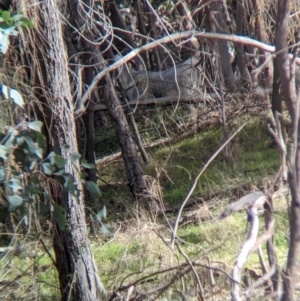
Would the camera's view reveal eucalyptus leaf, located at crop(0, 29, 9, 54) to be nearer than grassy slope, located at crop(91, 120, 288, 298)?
Yes

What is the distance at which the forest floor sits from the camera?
14.9 feet

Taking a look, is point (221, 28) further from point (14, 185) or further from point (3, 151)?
point (3, 151)

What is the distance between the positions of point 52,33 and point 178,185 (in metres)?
4.23

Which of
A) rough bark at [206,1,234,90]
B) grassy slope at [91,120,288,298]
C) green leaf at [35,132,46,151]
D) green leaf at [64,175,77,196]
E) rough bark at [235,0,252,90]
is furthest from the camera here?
rough bark at [235,0,252,90]

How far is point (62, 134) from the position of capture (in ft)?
16.1

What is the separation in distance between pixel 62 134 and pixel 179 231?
245 centimetres

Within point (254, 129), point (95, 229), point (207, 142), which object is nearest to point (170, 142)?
point (207, 142)

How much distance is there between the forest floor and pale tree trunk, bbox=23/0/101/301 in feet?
0.70

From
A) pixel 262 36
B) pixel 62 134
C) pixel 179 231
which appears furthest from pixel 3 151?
pixel 262 36

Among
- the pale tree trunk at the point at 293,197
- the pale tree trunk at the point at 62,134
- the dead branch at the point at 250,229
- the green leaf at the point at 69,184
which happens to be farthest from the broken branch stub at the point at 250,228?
the pale tree trunk at the point at 62,134

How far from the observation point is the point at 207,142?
998cm

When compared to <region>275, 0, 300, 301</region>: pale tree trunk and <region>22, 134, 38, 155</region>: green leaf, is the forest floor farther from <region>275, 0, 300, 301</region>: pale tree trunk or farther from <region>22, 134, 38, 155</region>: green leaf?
<region>22, 134, 38, 155</region>: green leaf

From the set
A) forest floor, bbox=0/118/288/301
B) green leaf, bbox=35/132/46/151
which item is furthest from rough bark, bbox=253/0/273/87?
green leaf, bbox=35/132/46/151

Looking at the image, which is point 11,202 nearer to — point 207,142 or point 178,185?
point 178,185
